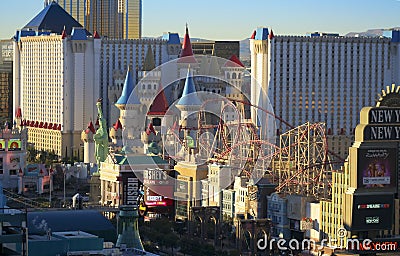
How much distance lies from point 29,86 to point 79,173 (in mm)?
45845

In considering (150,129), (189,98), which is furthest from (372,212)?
(189,98)

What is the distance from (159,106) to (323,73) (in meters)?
16.1

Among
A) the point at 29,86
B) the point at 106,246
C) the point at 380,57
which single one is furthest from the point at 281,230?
the point at 29,86

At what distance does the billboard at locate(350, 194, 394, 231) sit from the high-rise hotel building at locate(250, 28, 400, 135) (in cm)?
6354

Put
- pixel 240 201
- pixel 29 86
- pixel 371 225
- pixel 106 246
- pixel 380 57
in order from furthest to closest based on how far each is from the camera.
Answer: pixel 29 86
pixel 380 57
pixel 240 201
pixel 371 225
pixel 106 246

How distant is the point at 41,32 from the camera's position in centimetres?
17150

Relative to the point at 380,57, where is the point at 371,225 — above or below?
below

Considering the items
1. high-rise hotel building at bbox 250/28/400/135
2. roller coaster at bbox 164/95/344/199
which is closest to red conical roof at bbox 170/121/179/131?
roller coaster at bbox 164/95/344/199

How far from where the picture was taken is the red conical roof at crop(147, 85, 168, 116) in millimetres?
140625

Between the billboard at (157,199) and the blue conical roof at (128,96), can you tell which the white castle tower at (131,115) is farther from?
the billboard at (157,199)

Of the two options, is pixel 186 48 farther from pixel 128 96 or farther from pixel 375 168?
pixel 375 168

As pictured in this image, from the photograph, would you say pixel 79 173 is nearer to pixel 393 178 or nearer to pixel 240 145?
pixel 240 145

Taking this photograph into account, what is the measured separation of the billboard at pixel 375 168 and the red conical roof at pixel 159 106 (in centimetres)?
5959

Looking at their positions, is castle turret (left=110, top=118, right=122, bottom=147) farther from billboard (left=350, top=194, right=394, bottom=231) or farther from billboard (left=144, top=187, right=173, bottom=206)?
billboard (left=350, top=194, right=394, bottom=231)
